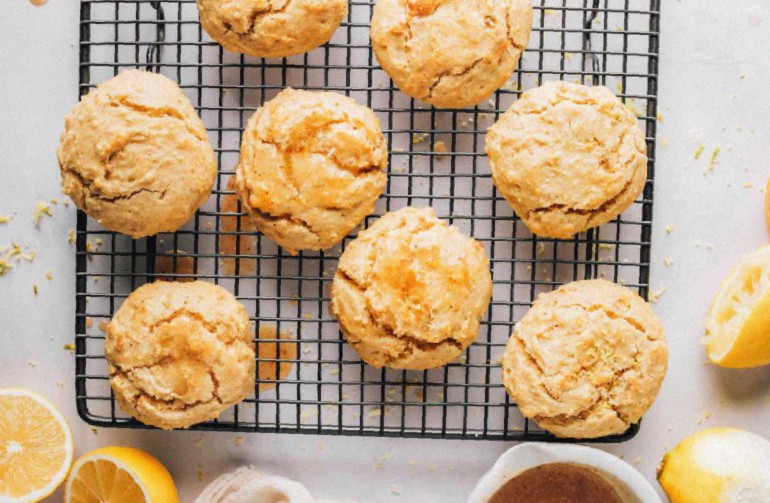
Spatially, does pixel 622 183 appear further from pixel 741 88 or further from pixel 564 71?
pixel 741 88

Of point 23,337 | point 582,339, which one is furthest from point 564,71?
point 23,337

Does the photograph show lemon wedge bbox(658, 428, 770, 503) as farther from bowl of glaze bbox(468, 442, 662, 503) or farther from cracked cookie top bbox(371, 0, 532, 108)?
cracked cookie top bbox(371, 0, 532, 108)

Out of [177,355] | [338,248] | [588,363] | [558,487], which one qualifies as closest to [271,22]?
[338,248]

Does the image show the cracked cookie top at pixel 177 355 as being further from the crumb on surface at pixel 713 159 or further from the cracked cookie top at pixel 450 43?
the crumb on surface at pixel 713 159

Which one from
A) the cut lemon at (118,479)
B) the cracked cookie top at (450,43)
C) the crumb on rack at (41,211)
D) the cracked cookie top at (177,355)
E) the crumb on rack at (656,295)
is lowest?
the cut lemon at (118,479)


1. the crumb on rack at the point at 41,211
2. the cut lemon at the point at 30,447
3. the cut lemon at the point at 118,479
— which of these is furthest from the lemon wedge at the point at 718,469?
the crumb on rack at the point at 41,211

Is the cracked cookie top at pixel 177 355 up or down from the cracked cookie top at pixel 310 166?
down
